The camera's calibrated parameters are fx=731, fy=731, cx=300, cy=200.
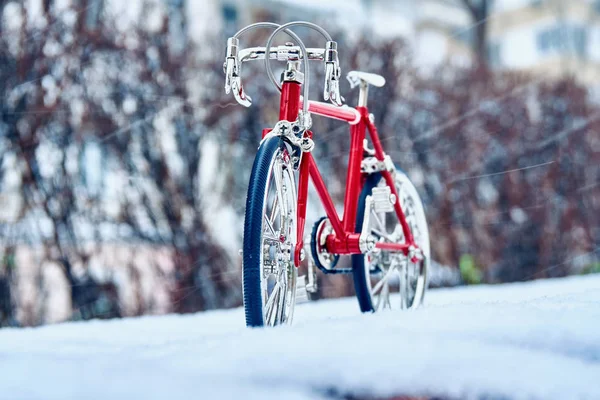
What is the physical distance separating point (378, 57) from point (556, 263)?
2109 mm

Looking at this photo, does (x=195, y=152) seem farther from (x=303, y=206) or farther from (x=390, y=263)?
(x=303, y=206)

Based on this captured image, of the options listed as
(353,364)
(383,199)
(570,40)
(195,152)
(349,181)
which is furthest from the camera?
(570,40)

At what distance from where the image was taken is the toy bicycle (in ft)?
5.27

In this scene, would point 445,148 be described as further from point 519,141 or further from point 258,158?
point 258,158

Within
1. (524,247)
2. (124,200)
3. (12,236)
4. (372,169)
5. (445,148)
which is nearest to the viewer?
(372,169)

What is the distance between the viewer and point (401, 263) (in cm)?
257

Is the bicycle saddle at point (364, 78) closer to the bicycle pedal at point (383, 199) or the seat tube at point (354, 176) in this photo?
the seat tube at point (354, 176)

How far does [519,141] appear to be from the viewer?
528 centimetres

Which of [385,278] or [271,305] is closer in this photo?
[271,305]

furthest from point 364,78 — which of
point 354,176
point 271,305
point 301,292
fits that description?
point 271,305

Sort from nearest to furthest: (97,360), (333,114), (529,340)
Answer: (97,360) → (529,340) → (333,114)

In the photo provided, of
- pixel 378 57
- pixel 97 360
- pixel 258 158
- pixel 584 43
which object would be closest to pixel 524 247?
pixel 378 57

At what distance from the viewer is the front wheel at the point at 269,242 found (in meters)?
1.56

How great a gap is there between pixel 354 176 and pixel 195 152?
1882 millimetres
